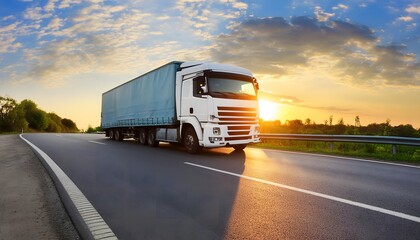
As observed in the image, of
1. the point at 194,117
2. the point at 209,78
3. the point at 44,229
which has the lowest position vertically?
the point at 44,229

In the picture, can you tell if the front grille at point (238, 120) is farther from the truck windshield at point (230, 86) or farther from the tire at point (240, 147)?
the tire at point (240, 147)

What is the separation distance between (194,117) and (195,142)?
0.92m

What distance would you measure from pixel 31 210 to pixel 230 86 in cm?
849

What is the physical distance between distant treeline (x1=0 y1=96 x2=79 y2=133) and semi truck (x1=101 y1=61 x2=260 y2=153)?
222ft

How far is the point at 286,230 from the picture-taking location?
11.7 feet

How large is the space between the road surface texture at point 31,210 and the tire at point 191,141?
5616 millimetres

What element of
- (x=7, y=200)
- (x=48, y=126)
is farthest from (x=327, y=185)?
(x=48, y=126)

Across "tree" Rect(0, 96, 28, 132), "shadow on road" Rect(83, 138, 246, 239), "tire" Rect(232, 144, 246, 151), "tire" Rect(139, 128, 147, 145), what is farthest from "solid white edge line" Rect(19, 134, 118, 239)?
"tree" Rect(0, 96, 28, 132)

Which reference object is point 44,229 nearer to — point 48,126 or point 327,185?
point 327,185

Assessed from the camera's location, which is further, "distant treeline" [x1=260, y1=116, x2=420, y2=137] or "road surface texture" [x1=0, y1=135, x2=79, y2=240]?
"distant treeline" [x1=260, y1=116, x2=420, y2=137]

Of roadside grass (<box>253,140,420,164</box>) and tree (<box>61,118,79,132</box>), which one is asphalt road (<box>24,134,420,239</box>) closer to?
roadside grass (<box>253,140,420,164</box>)

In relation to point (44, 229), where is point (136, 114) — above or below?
above

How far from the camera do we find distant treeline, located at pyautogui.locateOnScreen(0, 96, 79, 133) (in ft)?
266

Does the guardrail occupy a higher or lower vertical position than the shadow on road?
higher
